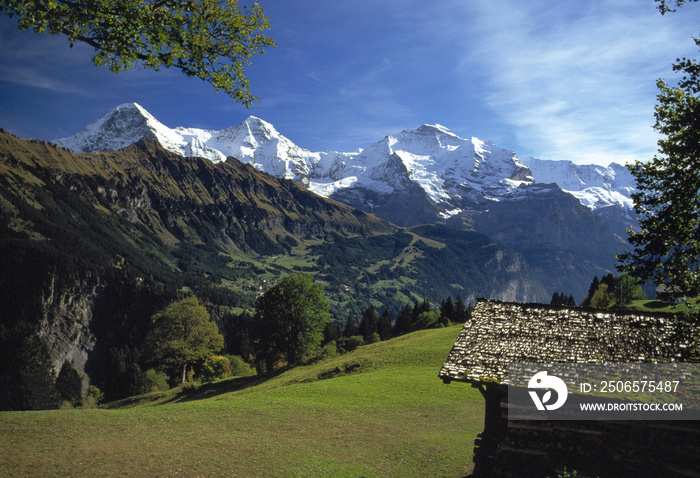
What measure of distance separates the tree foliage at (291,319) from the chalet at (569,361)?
41.5 m

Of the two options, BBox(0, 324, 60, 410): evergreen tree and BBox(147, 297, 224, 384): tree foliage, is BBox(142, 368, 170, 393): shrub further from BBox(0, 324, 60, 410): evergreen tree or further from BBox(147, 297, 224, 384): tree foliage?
BBox(147, 297, 224, 384): tree foliage

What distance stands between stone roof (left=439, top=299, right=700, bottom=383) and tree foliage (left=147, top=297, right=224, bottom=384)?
4848cm

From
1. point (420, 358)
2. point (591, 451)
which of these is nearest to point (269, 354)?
point (420, 358)

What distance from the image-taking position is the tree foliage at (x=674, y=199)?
11195 mm

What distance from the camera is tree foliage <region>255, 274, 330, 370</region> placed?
57.8 meters

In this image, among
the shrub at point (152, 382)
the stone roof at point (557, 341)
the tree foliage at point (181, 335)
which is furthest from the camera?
the shrub at point (152, 382)

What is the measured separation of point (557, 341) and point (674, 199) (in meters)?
8.35

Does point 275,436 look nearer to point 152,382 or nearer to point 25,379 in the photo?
point 25,379

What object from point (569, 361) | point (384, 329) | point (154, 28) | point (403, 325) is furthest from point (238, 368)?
point (154, 28)

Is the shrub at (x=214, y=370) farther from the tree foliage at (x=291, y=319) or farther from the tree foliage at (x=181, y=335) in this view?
the tree foliage at (x=291, y=319)

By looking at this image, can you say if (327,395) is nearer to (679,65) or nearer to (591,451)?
(591,451)

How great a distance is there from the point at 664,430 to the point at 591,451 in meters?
2.68

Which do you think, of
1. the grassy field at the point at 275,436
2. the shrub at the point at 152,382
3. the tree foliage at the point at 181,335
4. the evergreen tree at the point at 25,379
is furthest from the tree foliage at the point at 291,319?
the shrub at the point at 152,382

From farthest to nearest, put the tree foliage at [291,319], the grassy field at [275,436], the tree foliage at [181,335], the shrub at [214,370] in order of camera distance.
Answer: the shrub at [214,370] → the tree foliage at [291,319] → the tree foliage at [181,335] → the grassy field at [275,436]
